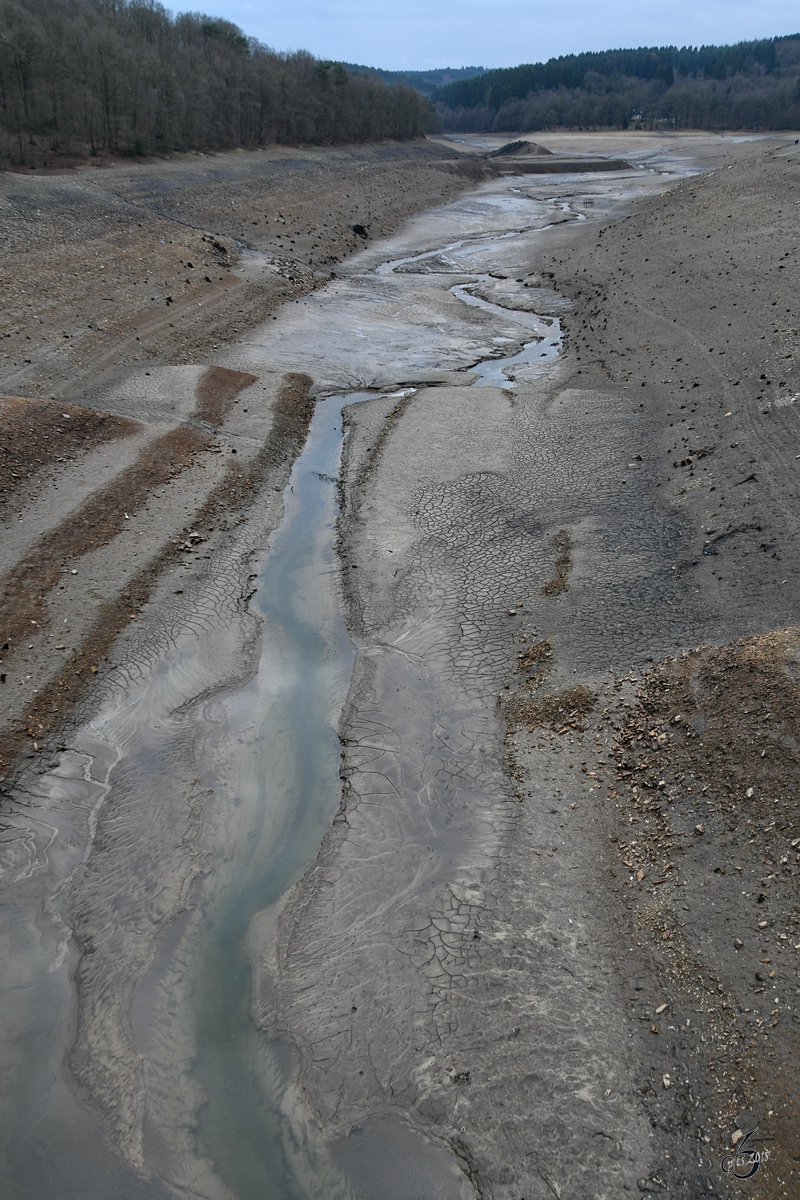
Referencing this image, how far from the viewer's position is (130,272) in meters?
21.0

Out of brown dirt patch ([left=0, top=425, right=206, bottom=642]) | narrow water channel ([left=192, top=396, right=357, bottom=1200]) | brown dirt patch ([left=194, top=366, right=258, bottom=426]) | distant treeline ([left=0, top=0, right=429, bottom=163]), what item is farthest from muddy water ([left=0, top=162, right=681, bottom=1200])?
distant treeline ([left=0, top=0, right=429, bottom=163])

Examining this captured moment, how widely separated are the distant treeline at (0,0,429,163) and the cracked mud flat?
27.3 metres

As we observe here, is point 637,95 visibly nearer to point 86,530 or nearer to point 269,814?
point 86,530

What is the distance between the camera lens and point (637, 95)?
97.6 m

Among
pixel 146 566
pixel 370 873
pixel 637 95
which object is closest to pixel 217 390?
pixel 146 566

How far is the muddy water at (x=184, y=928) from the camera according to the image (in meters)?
4.77

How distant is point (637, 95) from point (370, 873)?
117787 mm

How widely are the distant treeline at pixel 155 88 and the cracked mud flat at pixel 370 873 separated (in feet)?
89.5

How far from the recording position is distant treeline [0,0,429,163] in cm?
2925

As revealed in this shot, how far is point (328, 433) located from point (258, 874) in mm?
10340

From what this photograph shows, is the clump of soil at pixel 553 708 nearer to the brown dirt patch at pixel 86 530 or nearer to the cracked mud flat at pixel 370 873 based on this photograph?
the cracked mud flat at pixel 370 873

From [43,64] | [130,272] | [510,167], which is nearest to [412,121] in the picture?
[510,167]

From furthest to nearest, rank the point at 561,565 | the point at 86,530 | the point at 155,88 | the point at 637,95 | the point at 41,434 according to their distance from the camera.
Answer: the point at 637,95
the point at 155,88
the point at 41,434
the point at 86,530
the point at 561,565

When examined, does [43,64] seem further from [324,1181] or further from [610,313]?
[324,1181]
